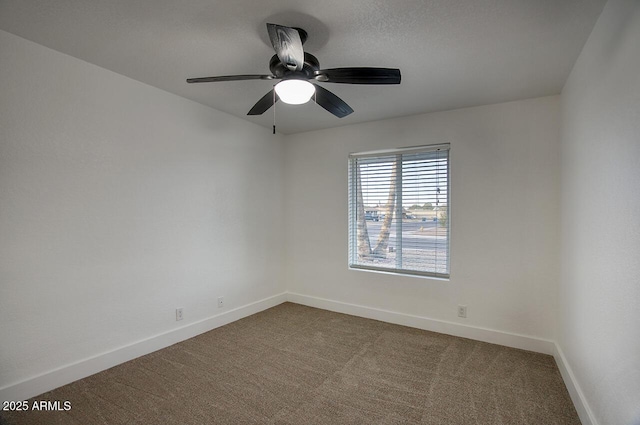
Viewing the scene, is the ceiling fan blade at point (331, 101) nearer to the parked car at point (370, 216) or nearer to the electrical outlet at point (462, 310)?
the parked car at point (370, 216)

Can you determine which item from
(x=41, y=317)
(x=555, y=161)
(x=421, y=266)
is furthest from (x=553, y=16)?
(x=41, y=317)

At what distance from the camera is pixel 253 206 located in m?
3.94

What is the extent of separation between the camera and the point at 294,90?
188 centimetres

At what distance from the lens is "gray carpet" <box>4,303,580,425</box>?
195 centimetres

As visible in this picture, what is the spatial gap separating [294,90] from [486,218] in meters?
2.40

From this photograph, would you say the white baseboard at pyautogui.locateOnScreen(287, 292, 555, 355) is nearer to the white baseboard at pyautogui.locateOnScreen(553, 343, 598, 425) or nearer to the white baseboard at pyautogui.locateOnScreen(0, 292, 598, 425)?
the white baseboard at pyautogui.locateOnScreen(0, 292, 598, 425)

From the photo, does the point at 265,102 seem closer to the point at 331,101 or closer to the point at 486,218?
the point at 331,101

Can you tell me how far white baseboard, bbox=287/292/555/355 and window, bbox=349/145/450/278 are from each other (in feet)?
1.70

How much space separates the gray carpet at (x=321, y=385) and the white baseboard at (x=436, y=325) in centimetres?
9

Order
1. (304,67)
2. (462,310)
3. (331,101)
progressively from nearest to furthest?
1. (304,67)
2. (331,101)
3. (462,310)

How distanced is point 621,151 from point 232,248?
3400mm

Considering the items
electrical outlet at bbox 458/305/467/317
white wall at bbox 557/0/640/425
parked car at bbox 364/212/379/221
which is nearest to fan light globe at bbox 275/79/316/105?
white wall at bbox 557/0/640/425

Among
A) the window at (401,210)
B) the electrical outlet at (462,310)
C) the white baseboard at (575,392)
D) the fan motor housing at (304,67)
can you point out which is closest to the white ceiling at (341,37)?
the fan motor housing at (304,67)

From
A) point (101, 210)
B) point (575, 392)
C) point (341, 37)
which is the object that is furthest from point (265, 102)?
point (575, 392)
